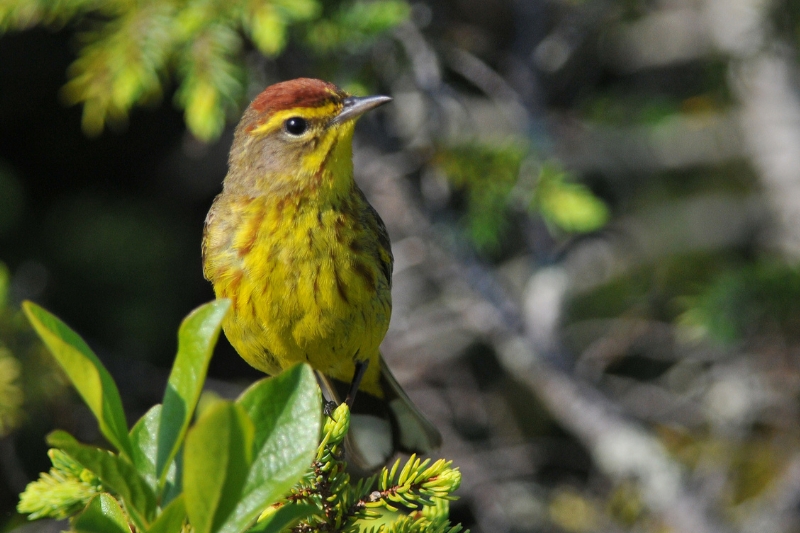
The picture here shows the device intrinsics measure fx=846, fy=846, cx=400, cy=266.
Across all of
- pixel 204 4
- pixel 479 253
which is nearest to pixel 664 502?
pixel 479 253

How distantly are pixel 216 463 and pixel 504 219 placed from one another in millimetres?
3054

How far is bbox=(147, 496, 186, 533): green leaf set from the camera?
138 centimetres

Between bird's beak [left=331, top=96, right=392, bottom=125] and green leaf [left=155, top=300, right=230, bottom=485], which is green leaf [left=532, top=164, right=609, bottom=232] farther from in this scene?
green leaf [left=155, top=300, right=230, bottom=485]

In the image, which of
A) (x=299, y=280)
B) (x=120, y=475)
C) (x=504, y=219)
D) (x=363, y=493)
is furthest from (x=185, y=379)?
(x=504, y=219)

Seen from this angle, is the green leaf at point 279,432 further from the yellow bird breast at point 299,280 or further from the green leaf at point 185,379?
the yellow bird breast at point 299,280

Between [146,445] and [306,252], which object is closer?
[146,445]

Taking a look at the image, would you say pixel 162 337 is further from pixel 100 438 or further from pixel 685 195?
pixel 685 195

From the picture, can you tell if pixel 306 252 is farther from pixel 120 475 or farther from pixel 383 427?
pixel 120 475

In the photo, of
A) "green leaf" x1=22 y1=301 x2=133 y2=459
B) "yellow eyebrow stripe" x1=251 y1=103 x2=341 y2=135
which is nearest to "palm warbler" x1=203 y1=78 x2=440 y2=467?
"yellow eyebrow stripe" x1=251 y1=103 x2=341 y2=135

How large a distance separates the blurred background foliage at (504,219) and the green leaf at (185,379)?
77.2 inches

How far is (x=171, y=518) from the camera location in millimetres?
1410

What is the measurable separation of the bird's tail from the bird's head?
806 mm

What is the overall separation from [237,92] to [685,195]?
14.4 feet

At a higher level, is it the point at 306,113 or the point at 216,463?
the point at 306,113
